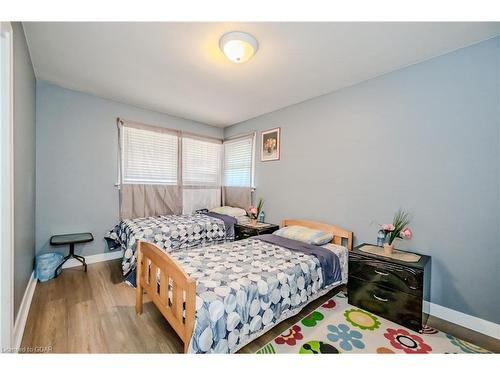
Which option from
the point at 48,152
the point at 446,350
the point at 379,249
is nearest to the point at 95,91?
the point at 48,152

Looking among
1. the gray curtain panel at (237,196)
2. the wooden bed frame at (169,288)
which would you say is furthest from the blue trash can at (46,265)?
the gray curtain panel at (237,196)

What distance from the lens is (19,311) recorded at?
1755mm

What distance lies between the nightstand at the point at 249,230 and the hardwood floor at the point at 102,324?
122cm

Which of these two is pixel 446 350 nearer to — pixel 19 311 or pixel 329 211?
pixel 329 211

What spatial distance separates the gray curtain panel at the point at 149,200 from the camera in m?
3.42

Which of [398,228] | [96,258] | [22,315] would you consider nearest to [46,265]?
[96,258]

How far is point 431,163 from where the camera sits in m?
2.07

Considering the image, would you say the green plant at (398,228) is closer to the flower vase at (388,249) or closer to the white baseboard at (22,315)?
the flower vase at (388,249)

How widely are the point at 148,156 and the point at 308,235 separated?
9.50ft

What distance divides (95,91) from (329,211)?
3685 millimetres

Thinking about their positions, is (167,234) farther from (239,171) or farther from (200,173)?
(239,171)

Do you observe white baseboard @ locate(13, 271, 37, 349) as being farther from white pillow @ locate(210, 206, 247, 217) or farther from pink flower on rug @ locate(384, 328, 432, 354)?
pink flower on rug @ locate(384, 328, 432, 354)

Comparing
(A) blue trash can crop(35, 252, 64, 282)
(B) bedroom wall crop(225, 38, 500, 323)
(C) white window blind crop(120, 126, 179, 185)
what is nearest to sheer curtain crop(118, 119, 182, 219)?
(C) white window blind crop(120, 126, 179, 185)
